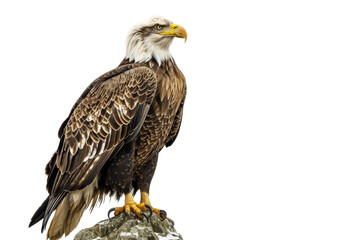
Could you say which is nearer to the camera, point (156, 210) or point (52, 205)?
point (52, 205)

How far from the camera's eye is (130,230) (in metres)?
7.76

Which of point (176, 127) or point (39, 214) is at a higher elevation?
point (176, 127)

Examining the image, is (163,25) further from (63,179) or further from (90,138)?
(63,179)

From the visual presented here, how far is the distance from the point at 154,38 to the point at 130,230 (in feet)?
8.12

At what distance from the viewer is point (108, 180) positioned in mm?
7922

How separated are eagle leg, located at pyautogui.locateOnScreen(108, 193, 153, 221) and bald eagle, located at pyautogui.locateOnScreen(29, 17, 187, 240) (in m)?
0.01

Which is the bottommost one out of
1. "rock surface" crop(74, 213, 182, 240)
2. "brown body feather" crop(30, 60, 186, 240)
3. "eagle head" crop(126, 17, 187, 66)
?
"rock surface" crop(74, 213, 182, 240)

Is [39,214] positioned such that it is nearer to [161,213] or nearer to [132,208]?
[132,208]

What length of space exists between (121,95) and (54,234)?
2.02 metres

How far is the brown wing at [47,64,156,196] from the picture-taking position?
7723 millimetres

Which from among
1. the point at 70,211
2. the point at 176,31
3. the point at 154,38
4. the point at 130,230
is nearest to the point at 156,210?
the point at 130,230

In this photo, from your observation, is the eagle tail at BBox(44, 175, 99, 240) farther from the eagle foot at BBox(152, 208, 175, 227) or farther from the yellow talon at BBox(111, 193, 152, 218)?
the eagle foot at BBox(152, 208, 175, 227)

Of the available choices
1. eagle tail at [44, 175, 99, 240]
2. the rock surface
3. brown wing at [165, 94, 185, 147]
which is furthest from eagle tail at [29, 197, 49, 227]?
brown wing at [165, 94, 185, 147]

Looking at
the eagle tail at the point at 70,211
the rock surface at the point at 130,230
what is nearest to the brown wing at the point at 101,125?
the eagle tail at the point at 70,211
